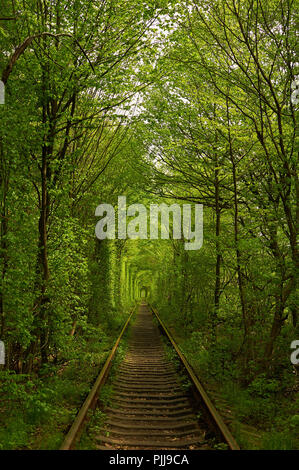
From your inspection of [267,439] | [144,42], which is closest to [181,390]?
[267,439]

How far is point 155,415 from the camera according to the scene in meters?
6.16

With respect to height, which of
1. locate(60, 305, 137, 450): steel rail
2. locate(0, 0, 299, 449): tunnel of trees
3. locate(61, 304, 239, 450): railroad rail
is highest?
locate(0, 0, 299, 449): tunnel of trees

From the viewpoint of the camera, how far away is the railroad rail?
4.81m

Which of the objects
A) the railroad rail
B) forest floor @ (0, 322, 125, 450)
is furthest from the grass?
the railroad rail

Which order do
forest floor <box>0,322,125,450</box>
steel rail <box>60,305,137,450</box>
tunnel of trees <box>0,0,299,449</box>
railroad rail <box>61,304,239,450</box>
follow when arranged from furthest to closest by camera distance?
1. tunnel of trees <box>0,0,299,449</box>
2. railroad rail <box>61,304,239,450</box>
3. forest floor <box>0,322,125,450</box>
4. steel rail <box>60,305,137,450</box>

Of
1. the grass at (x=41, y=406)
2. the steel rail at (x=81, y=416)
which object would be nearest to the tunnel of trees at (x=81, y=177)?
the grass at (x=41, y=406)

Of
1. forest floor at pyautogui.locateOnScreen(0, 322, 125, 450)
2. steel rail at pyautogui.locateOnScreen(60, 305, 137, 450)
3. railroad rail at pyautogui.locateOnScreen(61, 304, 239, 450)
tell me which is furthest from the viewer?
railroad rail at pyautogui.locateOnScreen(61, 304, 239, 450)

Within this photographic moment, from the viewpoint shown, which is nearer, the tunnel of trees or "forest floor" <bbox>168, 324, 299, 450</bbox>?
"forest floor" <bbox>168, 324, 299, 450</bbox>

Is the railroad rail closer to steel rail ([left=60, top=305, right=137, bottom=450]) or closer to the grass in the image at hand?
steel rail ([left=60, top=305, right=137, bottom=450])

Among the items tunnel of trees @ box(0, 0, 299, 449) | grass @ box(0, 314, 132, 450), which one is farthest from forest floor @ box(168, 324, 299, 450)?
grass @ box(0, 314, 132, 450)

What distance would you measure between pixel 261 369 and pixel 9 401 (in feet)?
16.1

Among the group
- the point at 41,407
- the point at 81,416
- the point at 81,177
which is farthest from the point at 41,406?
the point at 81,177

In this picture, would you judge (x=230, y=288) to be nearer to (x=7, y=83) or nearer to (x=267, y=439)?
(x=267, y=439)

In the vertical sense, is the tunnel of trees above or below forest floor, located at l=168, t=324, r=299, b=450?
above
